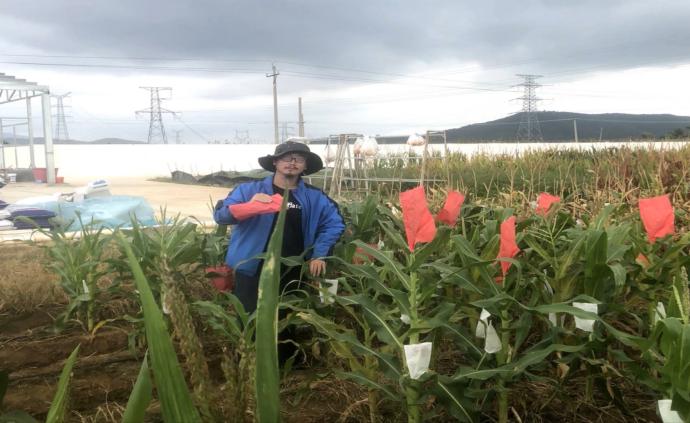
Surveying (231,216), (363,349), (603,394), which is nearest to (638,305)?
(603,394)

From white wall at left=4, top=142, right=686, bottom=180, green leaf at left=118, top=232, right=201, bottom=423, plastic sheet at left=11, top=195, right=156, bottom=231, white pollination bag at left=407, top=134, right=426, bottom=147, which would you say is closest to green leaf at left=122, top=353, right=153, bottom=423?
green leaf at left=118, top=232, right=201, bottom=423

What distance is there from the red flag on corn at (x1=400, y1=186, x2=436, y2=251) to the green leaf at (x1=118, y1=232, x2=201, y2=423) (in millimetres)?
1034

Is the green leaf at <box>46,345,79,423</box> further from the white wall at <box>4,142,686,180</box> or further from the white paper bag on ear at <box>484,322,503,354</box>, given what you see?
the white wall at <box>4,142,686,180</box>

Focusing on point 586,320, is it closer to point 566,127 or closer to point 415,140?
point 415,140

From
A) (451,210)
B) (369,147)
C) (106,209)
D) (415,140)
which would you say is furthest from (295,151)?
(415,140)

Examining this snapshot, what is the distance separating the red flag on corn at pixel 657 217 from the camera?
2.03 meters

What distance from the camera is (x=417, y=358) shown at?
1.51 meters

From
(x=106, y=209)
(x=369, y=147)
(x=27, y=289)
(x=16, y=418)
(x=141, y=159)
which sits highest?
(x=141, y=159)

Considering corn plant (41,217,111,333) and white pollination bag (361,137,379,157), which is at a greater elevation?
white pollination bag (361,137,379,157)

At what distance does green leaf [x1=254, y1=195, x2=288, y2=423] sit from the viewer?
0.70 m

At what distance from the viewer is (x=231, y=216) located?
120 inches

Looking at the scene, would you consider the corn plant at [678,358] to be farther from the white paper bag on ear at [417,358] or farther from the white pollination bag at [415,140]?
the white pollination bag at [415,140]

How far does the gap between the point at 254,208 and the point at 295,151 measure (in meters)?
0.46

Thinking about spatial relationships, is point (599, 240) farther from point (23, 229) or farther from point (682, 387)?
point (23, 229)
